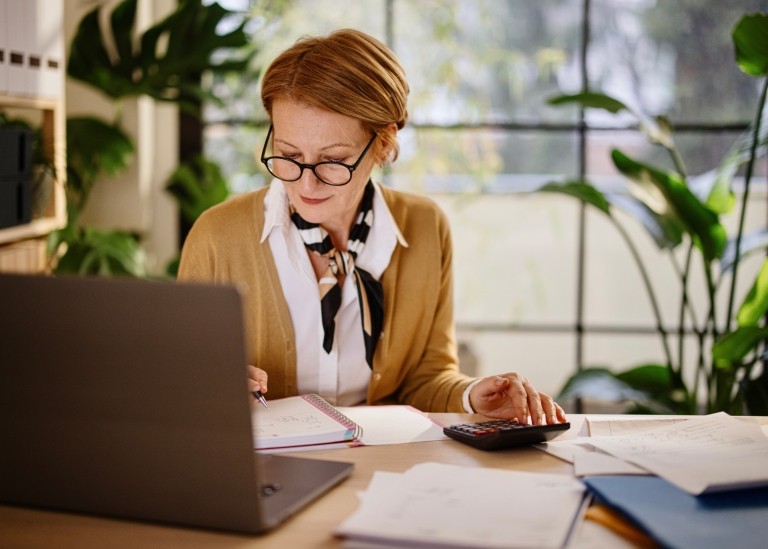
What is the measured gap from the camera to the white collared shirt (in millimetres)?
1941

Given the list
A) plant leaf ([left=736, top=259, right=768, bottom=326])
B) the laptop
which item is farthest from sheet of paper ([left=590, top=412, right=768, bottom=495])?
plant leaf ([left=736, top=259, right=768, bottom=326])

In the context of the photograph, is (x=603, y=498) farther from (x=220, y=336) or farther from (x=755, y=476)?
(x=220, y=336)

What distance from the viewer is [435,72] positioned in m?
3.69

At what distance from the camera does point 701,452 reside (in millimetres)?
1376

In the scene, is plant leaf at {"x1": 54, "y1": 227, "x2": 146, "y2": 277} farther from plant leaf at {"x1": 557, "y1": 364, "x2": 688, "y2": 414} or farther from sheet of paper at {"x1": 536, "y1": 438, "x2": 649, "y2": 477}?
sheet of paper at {"x1": 536, "y1": 438, "x2": 649, "y2": 477}

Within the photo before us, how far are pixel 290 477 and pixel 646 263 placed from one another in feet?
8.92

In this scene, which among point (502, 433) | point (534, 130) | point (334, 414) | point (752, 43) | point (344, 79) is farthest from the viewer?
point (534, 130)

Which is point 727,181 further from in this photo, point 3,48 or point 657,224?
point 3,48

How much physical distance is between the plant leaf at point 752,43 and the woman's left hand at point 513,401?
1.31m

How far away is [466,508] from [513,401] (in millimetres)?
448

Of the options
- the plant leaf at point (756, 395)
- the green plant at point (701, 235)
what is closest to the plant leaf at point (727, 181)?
the green plant at point (701, 235)

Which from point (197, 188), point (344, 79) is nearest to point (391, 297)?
point (344, 79)

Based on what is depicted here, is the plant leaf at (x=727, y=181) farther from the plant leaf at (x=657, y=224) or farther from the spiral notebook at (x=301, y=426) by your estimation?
the spiral notebook at (x=301, y=426)

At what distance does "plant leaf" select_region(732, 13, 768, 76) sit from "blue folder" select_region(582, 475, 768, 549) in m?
1.55
